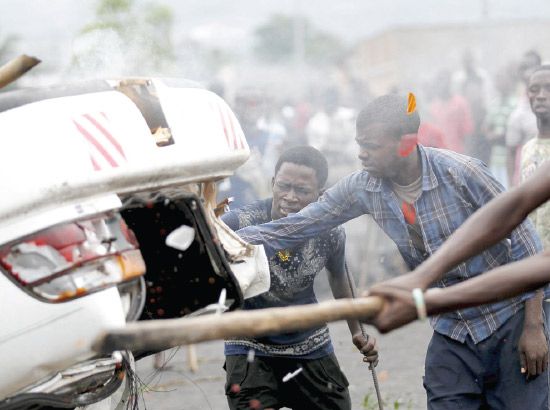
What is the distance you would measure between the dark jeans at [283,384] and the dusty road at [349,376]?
0.99m

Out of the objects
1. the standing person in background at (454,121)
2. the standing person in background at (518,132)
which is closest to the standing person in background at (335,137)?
the standing person in background at (454,121)

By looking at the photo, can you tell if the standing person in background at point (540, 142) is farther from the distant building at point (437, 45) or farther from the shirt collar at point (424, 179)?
the distant building at point (437, 45)

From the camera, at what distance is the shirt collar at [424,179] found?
16.8ft

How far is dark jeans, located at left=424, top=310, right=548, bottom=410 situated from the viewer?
16.9 ft

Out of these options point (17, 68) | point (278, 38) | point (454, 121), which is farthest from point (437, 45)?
point (17, 68)

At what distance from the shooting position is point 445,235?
508cm

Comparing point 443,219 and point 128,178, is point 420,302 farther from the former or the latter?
point 443,219

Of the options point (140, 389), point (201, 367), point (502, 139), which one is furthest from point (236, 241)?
point (502, 139)

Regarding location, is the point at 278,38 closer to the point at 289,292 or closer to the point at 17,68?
the point at 289,292

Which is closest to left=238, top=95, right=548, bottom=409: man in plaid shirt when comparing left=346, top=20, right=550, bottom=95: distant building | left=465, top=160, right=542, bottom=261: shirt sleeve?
left=465, top=160, right=542, bottom=261: shirt sleeve

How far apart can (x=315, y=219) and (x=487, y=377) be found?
108cm

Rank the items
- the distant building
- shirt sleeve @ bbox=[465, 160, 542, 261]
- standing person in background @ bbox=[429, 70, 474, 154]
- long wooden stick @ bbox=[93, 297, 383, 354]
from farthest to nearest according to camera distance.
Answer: the distant building < standing person in background @ bbox=[429, 70, 474, 154] < shirt sleeve @ bbox=[465, 160, 542, 261] < long wooden stick @ bbox=[93, 297, 383, 354]

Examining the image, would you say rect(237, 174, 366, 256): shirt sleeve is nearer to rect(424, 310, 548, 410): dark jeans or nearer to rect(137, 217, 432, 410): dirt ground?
rect(424, 310, 548, 410): dark jeans

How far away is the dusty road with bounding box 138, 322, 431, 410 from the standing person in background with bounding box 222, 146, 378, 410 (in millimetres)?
1012
